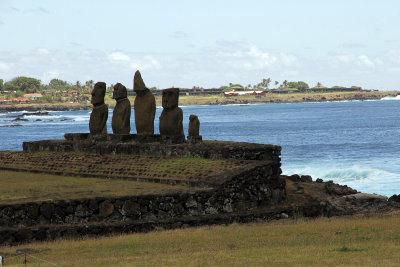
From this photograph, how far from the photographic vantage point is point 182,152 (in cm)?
2302

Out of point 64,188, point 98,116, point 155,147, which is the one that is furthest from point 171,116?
point 64,188

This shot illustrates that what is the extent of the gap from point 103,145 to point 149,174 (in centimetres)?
522

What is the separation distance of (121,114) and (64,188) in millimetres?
8017

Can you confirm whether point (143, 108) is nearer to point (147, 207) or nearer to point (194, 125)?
point (194, 125)

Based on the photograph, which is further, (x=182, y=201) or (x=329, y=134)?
(x=329, y=134)

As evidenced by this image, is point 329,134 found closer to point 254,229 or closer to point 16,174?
point 16,174

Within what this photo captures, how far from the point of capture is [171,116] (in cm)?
2495

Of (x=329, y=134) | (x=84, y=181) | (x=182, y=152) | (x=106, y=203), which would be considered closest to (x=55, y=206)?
(x=106, y=203)

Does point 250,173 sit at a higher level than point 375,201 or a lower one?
higher

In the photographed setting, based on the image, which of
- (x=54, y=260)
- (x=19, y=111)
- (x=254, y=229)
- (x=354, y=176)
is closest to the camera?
(x=54, y=260)

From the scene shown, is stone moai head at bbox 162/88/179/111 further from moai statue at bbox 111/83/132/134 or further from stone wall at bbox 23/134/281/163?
moai statue at bbox 111/83/132/134

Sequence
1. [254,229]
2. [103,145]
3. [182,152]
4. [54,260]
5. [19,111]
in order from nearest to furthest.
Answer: [54,260]
[254,229]
[182,152]
[103,145]
[19,111]

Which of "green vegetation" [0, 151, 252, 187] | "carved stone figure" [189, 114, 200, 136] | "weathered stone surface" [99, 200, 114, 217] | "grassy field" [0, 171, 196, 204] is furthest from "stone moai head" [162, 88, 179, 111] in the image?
"weathered stone surface" [99, 200, 114, 217]

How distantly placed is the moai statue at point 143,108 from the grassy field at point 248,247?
33.0ft
